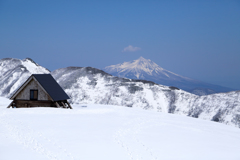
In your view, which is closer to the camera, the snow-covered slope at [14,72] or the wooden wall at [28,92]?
the wooden wall at [28,92]

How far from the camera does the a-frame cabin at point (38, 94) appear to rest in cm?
3453

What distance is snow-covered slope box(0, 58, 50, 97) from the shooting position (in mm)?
74375

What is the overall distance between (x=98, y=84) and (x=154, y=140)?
170 ft

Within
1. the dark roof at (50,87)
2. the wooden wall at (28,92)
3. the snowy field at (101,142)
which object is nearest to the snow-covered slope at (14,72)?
the wooden wall at (28,92)

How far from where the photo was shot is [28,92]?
116 feet

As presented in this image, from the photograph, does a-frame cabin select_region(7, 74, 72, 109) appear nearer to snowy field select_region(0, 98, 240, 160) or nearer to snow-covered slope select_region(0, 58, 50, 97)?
snowy field select_region(0, 98, 240, 160)

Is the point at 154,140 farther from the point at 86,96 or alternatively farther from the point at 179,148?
the point at 86,96

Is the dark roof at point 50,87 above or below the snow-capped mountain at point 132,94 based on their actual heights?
above

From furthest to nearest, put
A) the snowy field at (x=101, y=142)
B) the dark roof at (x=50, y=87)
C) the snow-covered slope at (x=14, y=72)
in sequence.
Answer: the snow-covered slope at (x=14, y=72) → the dark roof at (x=50, y=87) → the snowy field at (x=101, y=142)

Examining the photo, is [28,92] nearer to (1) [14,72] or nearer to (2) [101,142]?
(2) [101,142]

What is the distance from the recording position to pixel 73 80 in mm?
72875

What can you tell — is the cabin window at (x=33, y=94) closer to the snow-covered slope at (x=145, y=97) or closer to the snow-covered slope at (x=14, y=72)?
the snow-covered slope at (x=145, y=97)

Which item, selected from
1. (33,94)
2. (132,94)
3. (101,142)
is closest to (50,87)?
(33,94)

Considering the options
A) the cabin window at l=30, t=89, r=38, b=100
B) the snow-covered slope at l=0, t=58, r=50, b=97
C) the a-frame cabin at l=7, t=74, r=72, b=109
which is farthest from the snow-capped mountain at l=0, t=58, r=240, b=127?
the cabin window at l=30, t=89, r=38, b=100
